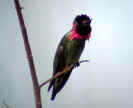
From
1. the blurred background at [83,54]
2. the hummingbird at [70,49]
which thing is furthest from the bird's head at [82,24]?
the blurred background at [83,54]

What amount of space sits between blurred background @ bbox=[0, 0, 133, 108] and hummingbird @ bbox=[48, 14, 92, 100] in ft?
1.29

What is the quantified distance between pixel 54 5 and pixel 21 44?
0.97 feet

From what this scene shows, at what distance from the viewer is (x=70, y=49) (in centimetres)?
81

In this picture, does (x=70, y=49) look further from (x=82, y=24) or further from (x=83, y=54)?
(x=83, y=54)

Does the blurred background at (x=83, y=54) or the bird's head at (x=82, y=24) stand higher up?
the bird's head at (x=82, y=24)

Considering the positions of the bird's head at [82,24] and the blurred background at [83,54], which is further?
the blurred background at [83,54]

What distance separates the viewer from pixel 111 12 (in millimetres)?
1181

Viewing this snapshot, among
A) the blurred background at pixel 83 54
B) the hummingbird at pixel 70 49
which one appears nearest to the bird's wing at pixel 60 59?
the hummingbird at pixel 70 49

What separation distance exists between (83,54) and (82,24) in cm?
54

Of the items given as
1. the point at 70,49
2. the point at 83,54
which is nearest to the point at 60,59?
the point at 70,49

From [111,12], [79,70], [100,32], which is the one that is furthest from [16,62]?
[111,12]

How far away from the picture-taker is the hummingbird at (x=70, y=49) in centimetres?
68

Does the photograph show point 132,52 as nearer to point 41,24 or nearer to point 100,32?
point 100,32

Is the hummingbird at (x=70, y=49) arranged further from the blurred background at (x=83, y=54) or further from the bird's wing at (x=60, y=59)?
the blurred background at (x=83, y=54)
